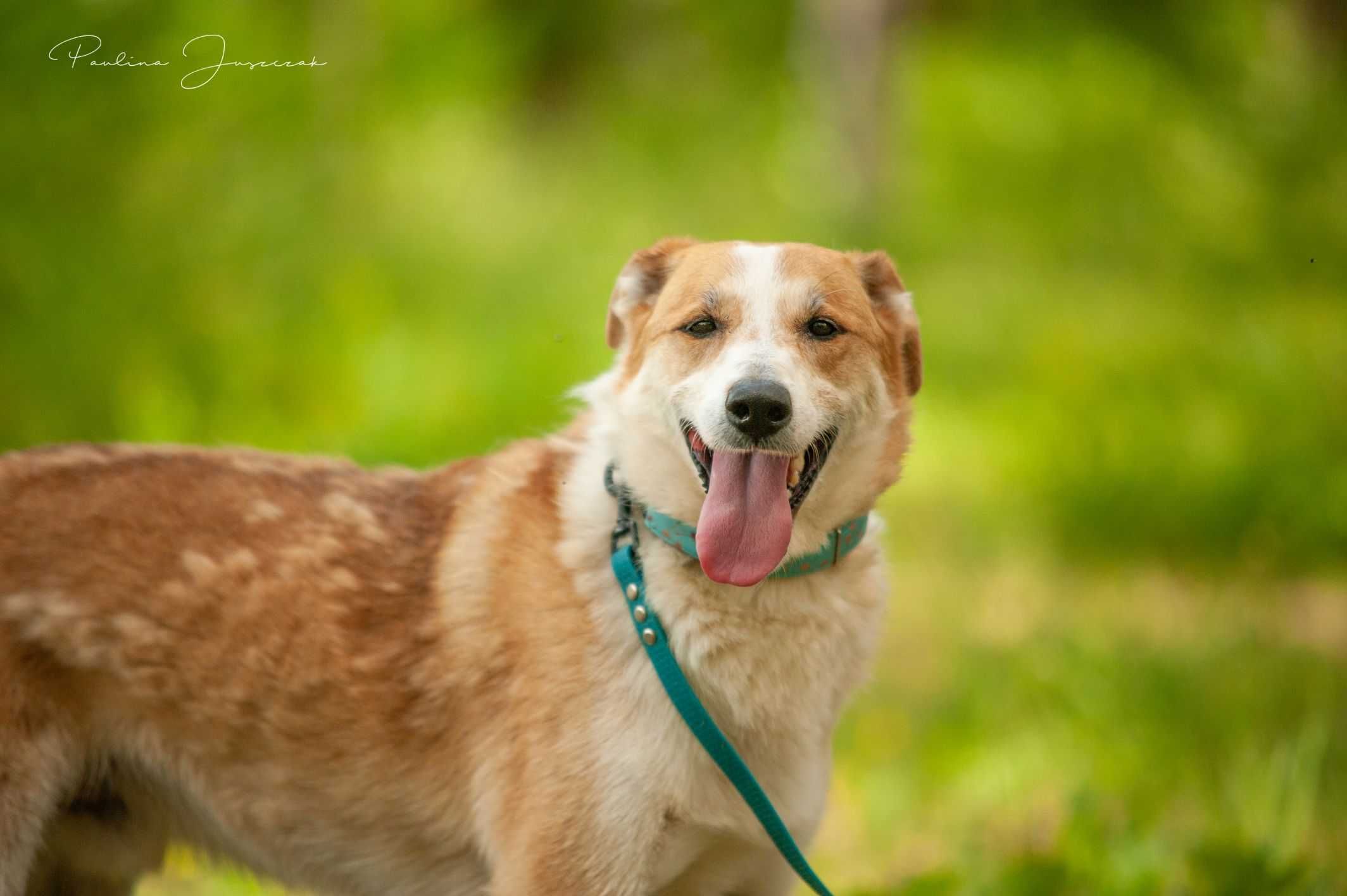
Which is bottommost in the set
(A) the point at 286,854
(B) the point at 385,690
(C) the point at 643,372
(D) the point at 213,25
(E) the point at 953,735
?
(E) the point at 953,735

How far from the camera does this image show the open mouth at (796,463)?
256 cm

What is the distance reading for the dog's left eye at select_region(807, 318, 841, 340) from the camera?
8.79 ft

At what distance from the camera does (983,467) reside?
711 centimetres

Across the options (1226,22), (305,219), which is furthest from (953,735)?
(1226,22)

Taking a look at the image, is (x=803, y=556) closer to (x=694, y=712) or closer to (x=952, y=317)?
(x=694, y=712)

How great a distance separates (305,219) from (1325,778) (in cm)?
533

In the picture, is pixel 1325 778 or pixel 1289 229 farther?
pixel 1289 229

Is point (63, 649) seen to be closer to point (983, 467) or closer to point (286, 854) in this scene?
point (286, 854)

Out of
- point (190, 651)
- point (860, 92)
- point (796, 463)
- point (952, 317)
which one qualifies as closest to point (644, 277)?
point (796, 463)

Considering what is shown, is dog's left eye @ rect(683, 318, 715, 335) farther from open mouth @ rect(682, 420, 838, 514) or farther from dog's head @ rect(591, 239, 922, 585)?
open mouth @ rect(682, 420, 838, 514)

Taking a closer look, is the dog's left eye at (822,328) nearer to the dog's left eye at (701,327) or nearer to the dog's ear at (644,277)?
the dog's left eye at (701,327)

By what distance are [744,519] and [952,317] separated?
24.0ft

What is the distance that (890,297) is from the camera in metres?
2.89

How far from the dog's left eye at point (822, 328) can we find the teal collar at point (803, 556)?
1.35 ft
